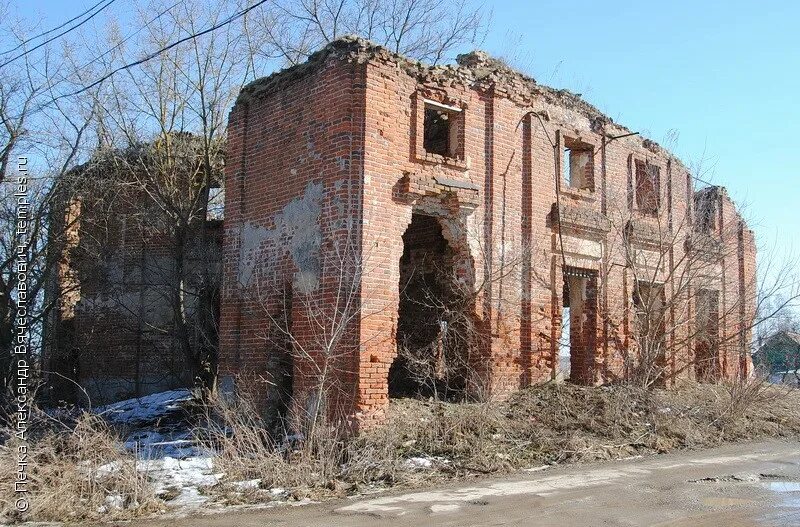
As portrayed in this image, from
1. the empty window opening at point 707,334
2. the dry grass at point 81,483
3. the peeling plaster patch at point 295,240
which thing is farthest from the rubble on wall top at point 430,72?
the dry grass at point 81,483

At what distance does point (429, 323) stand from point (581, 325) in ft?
11.2

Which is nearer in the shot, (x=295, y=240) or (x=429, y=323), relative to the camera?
(x=295, y=240)

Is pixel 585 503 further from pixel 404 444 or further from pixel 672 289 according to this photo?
pixel 672 289

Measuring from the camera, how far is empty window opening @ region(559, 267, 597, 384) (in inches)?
615

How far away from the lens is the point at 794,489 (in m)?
9.22

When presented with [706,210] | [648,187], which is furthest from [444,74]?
[706,210]

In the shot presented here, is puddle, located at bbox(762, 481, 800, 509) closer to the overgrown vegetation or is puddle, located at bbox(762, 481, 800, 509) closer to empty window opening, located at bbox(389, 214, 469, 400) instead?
the overgrown vegetation

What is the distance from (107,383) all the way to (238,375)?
579cm

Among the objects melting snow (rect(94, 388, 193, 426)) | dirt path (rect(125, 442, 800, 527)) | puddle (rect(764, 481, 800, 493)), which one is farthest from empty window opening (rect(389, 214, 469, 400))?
puddle (rect(764, 481, 800, 493))

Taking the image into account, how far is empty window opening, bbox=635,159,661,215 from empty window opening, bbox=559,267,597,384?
2.69 meters

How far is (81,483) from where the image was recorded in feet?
26.3

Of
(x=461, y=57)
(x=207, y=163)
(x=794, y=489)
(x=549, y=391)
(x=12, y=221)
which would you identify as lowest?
(x=794, y=489)

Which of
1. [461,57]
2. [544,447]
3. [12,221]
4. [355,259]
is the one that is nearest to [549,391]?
[544,447]

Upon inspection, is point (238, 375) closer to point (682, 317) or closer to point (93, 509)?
point (93, 509)
